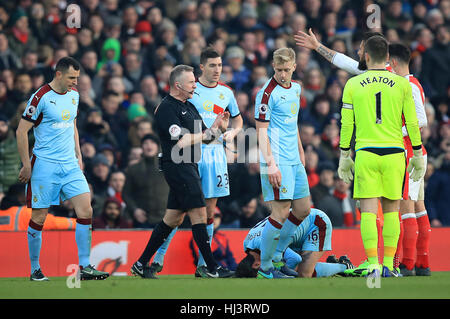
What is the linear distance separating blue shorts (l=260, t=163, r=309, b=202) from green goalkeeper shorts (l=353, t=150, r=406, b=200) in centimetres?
86

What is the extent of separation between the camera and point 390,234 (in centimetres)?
876

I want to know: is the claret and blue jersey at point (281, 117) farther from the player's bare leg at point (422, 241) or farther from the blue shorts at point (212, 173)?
the player's bare leg at point (422, 241)

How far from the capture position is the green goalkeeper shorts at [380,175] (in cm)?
865

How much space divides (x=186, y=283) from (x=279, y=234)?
136cm

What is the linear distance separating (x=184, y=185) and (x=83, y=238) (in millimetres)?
1389

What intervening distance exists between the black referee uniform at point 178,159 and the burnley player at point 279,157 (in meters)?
0.74

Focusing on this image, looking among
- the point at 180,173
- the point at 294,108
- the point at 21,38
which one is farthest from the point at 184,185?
the point at 21,38

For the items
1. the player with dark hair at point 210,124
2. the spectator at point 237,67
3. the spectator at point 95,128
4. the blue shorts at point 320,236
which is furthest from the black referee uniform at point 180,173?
the spectator at point 237,67

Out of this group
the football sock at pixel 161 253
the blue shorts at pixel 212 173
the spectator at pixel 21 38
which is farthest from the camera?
the spectator at pixel 21 38

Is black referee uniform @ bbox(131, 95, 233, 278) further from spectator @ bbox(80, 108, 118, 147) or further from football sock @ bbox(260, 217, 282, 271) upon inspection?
spectator @ bbox(80, 108, 118, 147)

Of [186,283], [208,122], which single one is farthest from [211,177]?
[186,283]

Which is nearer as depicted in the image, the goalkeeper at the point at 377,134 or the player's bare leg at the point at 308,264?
the goalkeeper at the point at 377,134

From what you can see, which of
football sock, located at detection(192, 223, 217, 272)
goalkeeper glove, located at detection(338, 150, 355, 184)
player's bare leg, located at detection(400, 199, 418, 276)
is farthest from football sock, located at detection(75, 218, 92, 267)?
player's bare leg, located at detection(400, 199, 418, 276)

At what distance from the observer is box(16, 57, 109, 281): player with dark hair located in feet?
31.3
